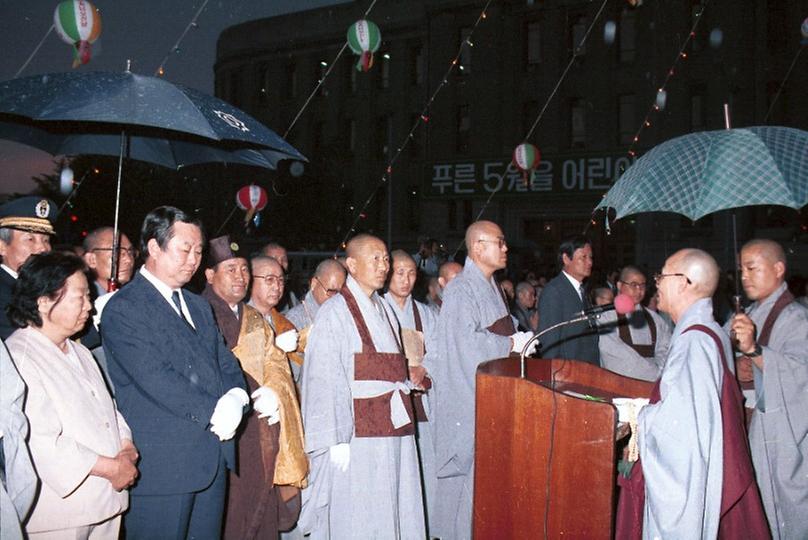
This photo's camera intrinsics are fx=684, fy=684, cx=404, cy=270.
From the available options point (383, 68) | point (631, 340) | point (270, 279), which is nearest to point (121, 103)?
point (270, 279)

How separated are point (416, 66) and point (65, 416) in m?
25.5

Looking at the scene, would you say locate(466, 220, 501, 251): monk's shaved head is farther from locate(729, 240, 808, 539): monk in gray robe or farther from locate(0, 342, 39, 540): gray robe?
locate(0, 342, 39, 540): gray robe

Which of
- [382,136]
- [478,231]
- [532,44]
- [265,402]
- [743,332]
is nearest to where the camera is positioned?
[265,402]

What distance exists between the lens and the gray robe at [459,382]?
4.79m

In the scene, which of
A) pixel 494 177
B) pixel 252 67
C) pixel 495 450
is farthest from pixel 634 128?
pixel 495 450

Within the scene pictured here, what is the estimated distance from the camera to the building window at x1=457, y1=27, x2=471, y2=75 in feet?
79.7

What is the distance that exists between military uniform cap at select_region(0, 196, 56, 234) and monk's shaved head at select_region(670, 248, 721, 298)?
369 cm

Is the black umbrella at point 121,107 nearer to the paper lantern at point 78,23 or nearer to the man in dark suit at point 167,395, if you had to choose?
the man in dark suit at point 167,395

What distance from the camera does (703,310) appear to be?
3312 millimetres

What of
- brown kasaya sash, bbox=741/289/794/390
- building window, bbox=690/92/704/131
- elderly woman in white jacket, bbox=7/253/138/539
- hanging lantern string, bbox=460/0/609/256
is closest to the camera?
elderly woman in white jacket, bbox=7/253/138/539

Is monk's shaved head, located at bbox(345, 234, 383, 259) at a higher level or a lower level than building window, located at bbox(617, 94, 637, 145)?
lower

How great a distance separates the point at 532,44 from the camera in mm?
23562

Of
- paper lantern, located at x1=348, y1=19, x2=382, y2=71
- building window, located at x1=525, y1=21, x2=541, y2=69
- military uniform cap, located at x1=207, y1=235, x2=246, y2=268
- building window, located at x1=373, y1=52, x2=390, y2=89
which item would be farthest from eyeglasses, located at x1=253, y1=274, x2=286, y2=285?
building window, located at x1=373, y1=52, x2=390, y2=89

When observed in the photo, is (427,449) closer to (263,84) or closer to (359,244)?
(359,244)
